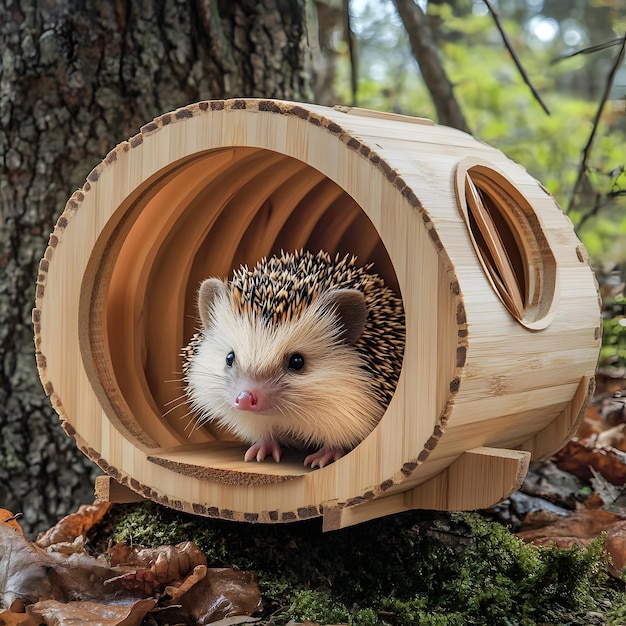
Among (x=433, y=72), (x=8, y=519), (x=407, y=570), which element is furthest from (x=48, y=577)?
(x=433, y=72)

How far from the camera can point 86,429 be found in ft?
11.1

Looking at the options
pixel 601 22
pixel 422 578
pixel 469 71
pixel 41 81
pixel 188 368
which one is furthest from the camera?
pixel 601 22

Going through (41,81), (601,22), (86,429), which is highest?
(601,22)

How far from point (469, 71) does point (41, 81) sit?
8.37m

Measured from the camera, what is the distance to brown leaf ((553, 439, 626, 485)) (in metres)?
4.41

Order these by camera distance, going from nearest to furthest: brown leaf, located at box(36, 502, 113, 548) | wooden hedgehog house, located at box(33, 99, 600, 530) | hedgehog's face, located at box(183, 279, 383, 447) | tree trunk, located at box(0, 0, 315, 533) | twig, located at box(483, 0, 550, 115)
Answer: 1. wooden hedgehog house, located at box(33, 99, 600, 530)
2. hedgehog's face, located at box(183, 279, 383, 447)
3. brown leaf, located at box(36, 502, 113, 548)
4. twig, located at box(483, 0, 550, 115)
5. tree trunk, located at box(0, 0, 315, 533)

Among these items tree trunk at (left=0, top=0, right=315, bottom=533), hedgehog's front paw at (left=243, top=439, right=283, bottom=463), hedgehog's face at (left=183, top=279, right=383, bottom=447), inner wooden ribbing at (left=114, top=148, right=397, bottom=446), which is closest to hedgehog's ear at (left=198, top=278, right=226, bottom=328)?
hedgehog's face at (left=183, top=279, right=383, bottom=447)

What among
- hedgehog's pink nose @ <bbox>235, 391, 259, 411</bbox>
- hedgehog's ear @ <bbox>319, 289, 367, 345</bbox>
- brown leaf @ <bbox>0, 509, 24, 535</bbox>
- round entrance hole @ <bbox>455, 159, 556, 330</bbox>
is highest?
round entrance hole @ <bbox>455, 159, 556, 330</bbox>

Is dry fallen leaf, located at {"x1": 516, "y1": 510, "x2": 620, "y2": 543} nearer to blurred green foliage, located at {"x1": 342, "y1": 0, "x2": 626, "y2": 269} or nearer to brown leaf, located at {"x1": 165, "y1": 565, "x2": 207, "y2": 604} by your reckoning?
brown leaf, located at {"x1": 165, "y1": 565, "x2": 207, "y2": 604}

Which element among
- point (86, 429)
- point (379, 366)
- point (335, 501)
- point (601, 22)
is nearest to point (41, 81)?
point (86, 429)

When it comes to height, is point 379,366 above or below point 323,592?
above

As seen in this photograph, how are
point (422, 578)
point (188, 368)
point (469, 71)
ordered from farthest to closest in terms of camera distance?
point (469, 71) < point (188, 368) < point (422, 578)

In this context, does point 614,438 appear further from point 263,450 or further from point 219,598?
point 219,598

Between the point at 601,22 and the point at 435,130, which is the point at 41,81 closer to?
the point at 435,130
